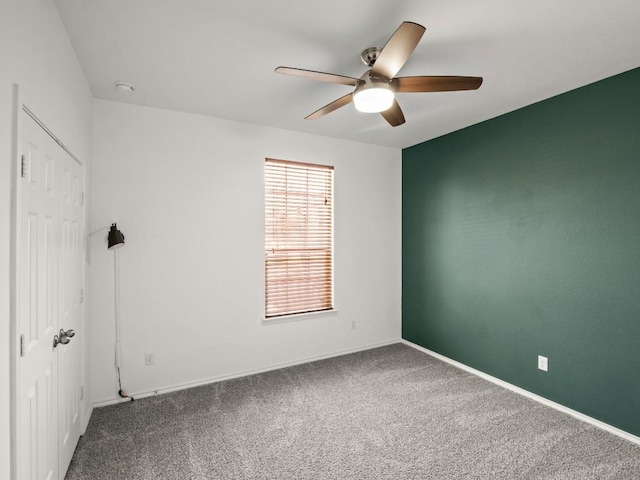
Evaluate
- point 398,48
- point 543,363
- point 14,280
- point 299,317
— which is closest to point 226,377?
point 299,317

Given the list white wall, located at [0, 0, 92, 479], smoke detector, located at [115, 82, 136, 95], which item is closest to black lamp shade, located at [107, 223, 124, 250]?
white wall, located at [0, 0, 92, 479]

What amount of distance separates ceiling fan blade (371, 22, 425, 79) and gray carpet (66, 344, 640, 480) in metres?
2.40

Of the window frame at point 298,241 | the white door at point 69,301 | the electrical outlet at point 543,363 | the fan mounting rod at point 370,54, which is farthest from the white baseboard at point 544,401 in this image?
the white door at point 69,301

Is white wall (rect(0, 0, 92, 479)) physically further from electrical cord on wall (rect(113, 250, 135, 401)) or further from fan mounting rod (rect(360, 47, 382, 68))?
fan mounting rod (rect(360, 47, 382, 68))

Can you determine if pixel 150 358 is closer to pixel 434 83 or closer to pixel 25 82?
pixel 25 82

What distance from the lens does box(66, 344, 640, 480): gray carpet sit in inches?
81.7

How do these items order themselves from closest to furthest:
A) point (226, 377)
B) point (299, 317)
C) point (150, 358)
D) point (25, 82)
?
point (25, 82)
point (150, 358)
point (226, 377)
point (299, 317)

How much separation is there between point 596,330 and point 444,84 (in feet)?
7.41

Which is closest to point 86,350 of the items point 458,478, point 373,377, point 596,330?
point 373,377

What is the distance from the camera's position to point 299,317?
3.80m

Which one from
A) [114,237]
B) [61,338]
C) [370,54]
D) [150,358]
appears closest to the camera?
[61,338]

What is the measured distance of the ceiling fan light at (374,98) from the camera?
1961 millimetres

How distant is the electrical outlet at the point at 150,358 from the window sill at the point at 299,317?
3.55ft

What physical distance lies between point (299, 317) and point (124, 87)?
8.98 feet
